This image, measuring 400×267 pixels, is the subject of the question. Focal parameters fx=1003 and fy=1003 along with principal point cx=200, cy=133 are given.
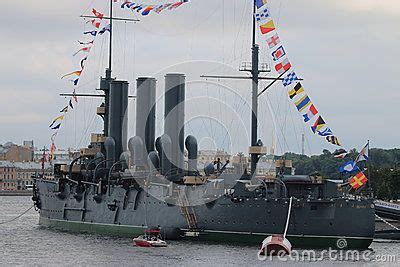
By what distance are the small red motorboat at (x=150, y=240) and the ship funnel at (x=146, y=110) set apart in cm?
1418

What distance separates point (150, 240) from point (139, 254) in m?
4.13

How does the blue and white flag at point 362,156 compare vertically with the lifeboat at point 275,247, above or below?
above

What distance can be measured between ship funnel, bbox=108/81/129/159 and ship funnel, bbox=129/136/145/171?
4737 millimetres

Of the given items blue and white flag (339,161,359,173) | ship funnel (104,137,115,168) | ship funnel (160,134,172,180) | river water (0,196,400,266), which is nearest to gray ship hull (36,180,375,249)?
river water (0,196,400,266)

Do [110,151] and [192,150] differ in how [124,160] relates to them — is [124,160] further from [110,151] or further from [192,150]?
[192,150]

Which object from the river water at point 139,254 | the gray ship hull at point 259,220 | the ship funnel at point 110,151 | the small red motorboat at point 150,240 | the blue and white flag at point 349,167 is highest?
the ship funnel at point 110,151

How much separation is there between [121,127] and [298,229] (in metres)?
24.4

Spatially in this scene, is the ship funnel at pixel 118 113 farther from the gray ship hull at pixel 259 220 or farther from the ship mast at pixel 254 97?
the ship mast at pixel 254 97

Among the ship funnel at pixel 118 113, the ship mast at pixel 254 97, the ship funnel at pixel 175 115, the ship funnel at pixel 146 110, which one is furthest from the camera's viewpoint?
the ship funnel at pixel 118 113

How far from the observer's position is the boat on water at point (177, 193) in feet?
188

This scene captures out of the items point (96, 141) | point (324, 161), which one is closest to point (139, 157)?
point (96, 141)

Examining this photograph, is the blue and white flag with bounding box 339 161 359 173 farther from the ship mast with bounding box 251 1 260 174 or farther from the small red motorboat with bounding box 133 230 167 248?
the small red motorboat with bounding box 133 230 167 248

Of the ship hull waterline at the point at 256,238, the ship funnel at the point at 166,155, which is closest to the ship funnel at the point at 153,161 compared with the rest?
the ship funnel at the point at 166,155

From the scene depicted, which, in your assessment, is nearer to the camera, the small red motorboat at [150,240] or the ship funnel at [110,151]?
the small red motorboat at [150,240]
